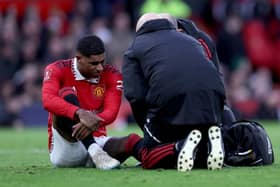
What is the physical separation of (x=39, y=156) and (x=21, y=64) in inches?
393

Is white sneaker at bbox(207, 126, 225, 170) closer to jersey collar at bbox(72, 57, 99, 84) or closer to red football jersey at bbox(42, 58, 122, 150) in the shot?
red football jersey at bbox(42, 58, 122, 150)

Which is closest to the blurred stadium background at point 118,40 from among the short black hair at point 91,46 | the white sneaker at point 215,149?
the short black hair at point 91,46

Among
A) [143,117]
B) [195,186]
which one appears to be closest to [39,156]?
[143,117]

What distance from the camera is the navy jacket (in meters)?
9.88

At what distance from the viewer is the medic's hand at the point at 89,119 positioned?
10.0m

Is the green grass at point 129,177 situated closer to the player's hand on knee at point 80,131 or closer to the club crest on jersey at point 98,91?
the player's hand on knee at point 80,131

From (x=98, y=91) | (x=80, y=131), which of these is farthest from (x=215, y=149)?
(x=98, y=91)

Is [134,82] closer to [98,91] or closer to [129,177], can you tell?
[98,91]

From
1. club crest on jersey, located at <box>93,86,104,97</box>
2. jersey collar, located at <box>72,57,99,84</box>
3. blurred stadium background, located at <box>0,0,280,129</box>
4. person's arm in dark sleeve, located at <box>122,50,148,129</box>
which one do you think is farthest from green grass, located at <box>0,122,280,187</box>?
blurred stadium background, located at <box>0,0,280,129</box>

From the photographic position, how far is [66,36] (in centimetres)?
2306

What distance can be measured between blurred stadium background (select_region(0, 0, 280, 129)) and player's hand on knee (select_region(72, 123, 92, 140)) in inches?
437

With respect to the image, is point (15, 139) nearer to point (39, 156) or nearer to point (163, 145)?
point (39, 156)

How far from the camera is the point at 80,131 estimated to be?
33.0 feet

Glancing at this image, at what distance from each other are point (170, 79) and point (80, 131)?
98 cm
